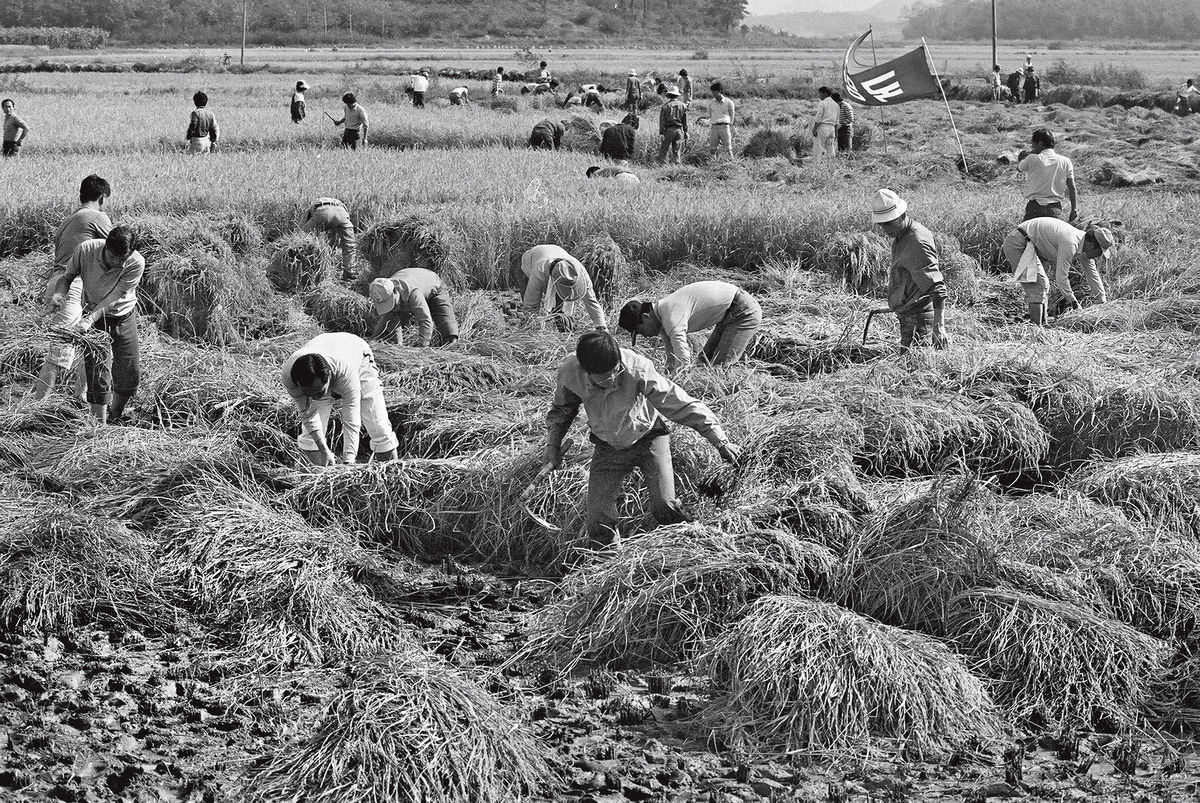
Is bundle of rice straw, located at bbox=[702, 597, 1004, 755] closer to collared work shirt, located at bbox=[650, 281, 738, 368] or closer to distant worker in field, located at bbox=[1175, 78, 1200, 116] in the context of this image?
collared work shirt, located at bbox=[650, 281, 738, 368]

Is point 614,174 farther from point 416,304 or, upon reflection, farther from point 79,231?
point 79,231

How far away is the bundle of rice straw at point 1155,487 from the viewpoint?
5.98 m

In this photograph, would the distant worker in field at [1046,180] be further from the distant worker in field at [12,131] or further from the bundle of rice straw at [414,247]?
the distant worker in field at [12,131]

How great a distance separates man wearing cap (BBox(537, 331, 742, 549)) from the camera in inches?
201

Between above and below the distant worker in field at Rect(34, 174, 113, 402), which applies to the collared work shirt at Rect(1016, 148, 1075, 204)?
above

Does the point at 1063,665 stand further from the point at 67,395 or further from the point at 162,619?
the point at 67,395

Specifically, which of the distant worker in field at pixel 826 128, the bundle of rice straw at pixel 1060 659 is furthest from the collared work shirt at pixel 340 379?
the distant worker in field at pixel 826 128

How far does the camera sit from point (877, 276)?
10320 millimetres

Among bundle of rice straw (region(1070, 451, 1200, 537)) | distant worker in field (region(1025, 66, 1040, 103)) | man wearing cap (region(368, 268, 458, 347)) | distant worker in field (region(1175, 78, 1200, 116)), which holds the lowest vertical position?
bundle of rice straw (region(1070, 451, 1200, 537))

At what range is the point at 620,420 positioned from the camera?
5281 millimetres

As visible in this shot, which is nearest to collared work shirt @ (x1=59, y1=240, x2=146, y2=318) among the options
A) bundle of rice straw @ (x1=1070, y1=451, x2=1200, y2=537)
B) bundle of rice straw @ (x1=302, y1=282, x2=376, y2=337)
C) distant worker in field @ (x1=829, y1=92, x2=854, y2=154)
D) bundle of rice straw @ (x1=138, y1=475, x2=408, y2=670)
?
bundle of rice straw @ (x1=138, y1=475, x2=408, y2=670)

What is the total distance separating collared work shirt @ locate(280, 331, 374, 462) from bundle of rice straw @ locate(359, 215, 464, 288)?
4.33 metres

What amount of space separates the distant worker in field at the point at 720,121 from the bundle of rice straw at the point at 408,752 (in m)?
14.0

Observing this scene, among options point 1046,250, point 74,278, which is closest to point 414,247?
point 74,278
